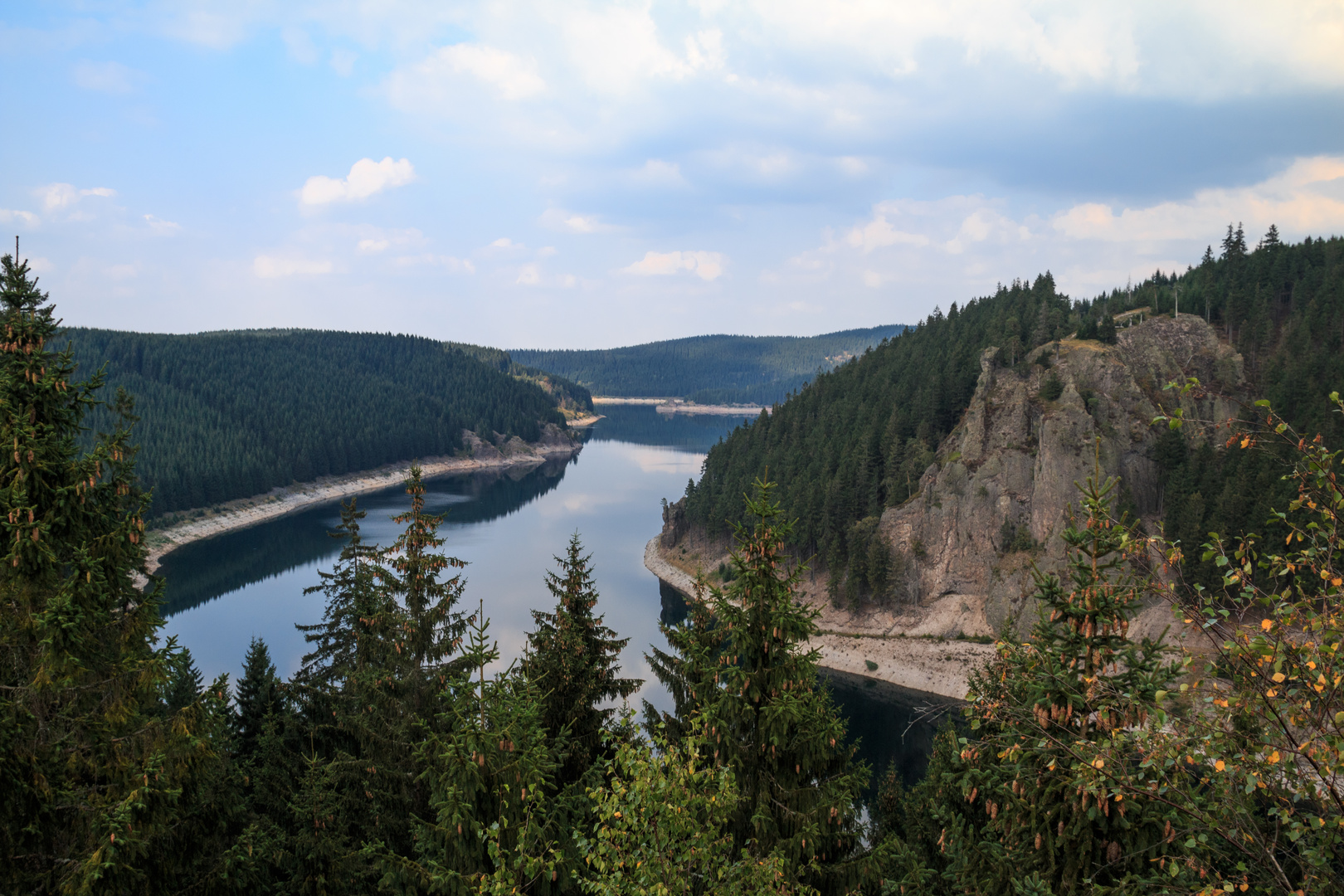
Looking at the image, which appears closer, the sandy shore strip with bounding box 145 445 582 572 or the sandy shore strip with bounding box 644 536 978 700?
the sandy shore strip with bounding box 644 536 978 700

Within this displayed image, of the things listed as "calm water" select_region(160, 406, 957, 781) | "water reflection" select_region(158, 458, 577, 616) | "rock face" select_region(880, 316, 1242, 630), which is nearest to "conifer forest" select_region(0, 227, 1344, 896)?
"calm water" select_region(160, 406, 957, 781)

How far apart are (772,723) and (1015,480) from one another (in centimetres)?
A: 6031

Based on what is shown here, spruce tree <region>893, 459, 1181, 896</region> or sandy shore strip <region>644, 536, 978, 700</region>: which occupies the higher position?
spruce tree <region>893, 459, 1181, 896</region>

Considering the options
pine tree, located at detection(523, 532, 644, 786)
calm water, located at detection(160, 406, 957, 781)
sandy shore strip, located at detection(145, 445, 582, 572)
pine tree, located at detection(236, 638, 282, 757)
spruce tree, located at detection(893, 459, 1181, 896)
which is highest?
spruce tree, located at detection(893, 459, 1181, 896)

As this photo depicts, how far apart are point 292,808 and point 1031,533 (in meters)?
60.6

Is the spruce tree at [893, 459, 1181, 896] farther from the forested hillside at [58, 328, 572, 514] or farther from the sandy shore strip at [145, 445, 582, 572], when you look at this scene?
the forested hillside at [58, 328, 572, 514]

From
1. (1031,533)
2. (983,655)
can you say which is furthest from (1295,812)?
(1031,533)

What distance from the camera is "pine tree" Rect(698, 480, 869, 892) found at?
1333 cm

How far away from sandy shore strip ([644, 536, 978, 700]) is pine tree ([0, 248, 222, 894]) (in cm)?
5095

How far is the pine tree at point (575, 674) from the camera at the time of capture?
57.7 ft

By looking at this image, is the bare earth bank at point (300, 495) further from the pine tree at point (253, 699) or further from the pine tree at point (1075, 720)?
the pine tree at point (1075, 720)

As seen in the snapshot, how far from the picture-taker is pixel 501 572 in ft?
285

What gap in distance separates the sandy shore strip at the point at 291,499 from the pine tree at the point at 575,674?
66399 mm

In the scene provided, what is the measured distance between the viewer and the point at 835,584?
72.3 meters
